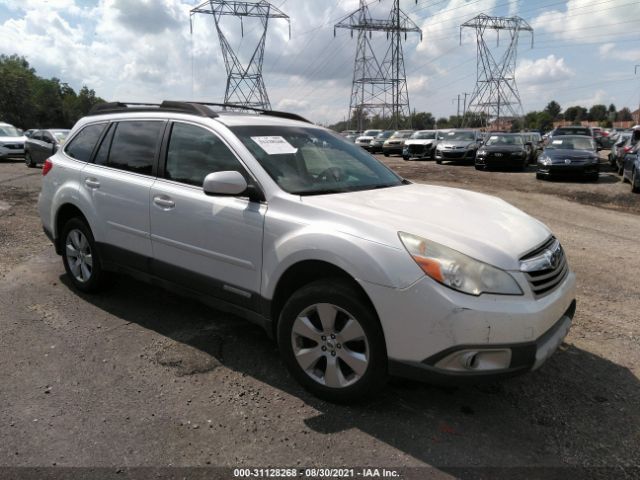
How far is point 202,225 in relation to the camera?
11.8 ft

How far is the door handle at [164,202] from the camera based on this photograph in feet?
12.5

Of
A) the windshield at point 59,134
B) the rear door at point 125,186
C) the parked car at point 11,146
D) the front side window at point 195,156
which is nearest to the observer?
the front side window at point 195,156

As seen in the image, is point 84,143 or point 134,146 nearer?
point 134,146

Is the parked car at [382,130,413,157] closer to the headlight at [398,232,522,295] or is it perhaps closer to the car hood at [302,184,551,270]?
the car hood at [302,184,551,270]

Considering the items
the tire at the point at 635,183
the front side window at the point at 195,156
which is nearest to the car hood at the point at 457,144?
the tire at the point at 635,183

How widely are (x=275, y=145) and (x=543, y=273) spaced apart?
201 centimetres

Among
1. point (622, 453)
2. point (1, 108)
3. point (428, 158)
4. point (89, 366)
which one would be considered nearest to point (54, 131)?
point (428, 158)

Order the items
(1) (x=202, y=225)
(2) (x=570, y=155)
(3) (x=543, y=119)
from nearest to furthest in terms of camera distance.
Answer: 1. (1) (x=202, y=225)
2. (2) (x=570, y=155)
3. (3) (x=543, y=119)

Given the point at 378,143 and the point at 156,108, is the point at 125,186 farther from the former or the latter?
the point at 378,143

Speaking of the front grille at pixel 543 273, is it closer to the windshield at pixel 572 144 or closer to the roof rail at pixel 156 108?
the roof rail at pixel 156 108

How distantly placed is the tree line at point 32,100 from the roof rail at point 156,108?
4984cm

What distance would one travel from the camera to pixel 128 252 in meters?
4.24

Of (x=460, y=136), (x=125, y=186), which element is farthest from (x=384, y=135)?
(x=125, y=186)

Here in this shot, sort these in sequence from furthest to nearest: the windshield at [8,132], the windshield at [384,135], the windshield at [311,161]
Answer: the windshield at [384,135] → the windshield at [8,132] → the windshield at [311,161]
